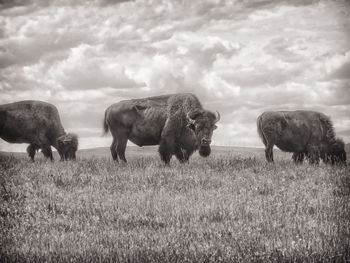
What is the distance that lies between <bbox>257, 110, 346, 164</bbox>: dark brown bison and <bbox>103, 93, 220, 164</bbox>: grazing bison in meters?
2.80

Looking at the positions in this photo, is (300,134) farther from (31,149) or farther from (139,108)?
(31,149)

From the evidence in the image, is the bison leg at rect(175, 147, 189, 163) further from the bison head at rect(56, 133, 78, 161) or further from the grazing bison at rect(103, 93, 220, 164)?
the bison head at rect(56, 133, 78, 161)

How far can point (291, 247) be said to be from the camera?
5.02 meters

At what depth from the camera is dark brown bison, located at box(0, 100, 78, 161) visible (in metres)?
19.2

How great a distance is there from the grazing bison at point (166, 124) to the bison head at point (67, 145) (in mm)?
2678

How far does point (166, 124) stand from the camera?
50.9ft

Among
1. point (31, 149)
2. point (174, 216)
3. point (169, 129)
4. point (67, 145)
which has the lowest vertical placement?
point (31, 149)

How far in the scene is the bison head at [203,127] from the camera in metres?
14.4

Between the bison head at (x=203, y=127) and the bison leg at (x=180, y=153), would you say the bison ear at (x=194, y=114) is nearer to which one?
the bison head at (x=203, y=127)

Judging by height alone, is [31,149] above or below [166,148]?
below

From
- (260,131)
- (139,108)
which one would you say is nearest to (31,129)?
(139,108)

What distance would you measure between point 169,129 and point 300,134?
213 inches

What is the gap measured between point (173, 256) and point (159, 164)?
28.1 ft

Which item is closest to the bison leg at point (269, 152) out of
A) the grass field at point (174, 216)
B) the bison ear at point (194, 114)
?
the bison ear at point (194, 114)
